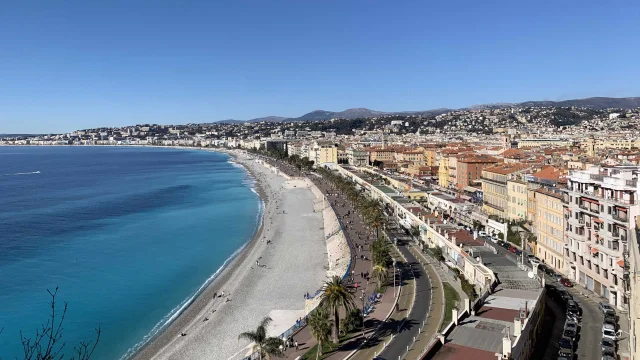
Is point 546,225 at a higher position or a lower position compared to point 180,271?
higher

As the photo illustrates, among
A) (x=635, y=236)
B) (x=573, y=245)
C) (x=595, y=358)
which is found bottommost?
(x=595, y=358)

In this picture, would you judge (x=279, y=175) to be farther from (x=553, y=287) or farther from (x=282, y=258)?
(x=553, y=287)

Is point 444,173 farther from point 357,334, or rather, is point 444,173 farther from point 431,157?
point 357,334

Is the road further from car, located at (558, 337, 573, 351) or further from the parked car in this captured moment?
the parked car

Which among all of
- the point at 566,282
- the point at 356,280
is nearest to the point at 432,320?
the point at 356,280

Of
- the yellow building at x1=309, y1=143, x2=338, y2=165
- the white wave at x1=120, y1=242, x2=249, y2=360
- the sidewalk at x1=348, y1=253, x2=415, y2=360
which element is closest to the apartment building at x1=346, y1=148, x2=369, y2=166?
the yellow building at x1=309, y1=143, x2=338, y2=165

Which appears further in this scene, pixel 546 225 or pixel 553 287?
pixel 546 225

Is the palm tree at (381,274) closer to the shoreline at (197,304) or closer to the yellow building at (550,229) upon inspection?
the yellow building at (550,229)

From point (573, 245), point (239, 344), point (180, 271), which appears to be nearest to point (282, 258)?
point (180, 271)
